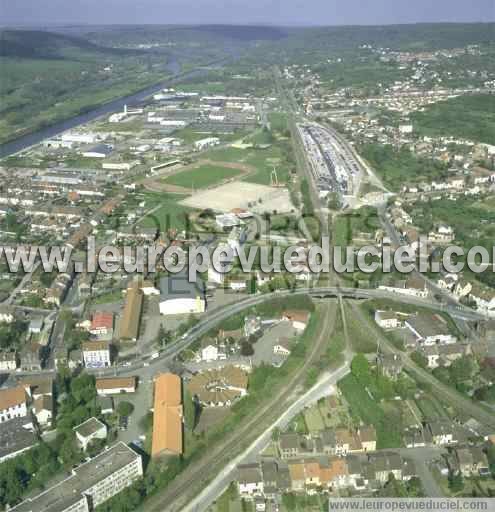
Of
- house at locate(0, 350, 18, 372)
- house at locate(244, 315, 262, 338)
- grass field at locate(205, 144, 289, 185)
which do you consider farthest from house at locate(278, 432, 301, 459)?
A: grass field at locate(205, 144, 289, 185)

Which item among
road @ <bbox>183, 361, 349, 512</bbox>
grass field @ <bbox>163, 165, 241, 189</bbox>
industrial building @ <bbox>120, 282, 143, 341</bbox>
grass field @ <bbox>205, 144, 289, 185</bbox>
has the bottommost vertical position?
road @ <bbox>183, 361, 349, 512</bbox>

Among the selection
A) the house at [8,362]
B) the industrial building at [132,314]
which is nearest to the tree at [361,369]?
the industrial building at [132,314]

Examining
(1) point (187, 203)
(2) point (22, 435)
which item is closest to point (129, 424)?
(2) point (22, 435)

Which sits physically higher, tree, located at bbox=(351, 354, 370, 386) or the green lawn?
the green lawn

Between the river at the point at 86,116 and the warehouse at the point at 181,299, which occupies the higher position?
the river at the point at 86,116

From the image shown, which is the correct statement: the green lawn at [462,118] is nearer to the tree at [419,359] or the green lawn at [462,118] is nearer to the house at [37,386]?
the tree at [419,359]

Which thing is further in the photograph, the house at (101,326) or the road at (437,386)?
the house at (101,326)

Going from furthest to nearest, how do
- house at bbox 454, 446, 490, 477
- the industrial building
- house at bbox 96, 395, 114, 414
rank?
the industrial building
house at bbox 96, 395, 114, 414
house at bbox 454, 446, 490, 477

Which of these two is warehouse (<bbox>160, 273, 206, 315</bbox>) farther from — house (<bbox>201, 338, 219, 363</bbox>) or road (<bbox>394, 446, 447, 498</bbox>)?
road (<bbox>394, 446, 447, 498</bbox>)

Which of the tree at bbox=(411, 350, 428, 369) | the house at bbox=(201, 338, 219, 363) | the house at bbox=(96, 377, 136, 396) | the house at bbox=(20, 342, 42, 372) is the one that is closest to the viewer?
the house at bbox=(96, 377, 136, 396)
